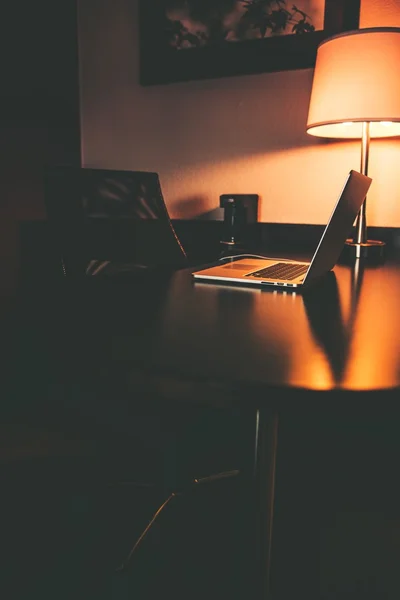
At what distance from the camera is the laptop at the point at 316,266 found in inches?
36.2

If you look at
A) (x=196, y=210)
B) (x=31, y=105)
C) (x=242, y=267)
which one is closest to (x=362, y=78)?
(x=242, y=267)

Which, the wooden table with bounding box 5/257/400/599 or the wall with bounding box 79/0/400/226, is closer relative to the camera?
the wooden table with bounding box 5/257/400/599

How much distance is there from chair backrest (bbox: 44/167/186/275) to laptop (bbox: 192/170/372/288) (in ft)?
1.06

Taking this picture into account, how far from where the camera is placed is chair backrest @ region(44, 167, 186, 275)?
1.33 metres

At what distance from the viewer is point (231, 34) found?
2012 millimetres

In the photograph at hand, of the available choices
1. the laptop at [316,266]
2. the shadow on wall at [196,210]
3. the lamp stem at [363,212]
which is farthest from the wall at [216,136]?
the laptop at [316,266]

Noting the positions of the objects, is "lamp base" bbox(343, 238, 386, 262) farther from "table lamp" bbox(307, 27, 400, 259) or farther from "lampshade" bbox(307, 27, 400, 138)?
"lampshade" bbox(307, 27, 400, 138)

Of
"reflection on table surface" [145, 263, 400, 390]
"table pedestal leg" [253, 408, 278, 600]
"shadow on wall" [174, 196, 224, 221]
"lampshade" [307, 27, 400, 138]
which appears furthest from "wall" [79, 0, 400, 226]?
"table pedestal leg" [253, 408, 278, 600]

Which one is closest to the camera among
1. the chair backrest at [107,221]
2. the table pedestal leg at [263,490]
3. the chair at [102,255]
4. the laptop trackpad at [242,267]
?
the table pedestal leg at [263,490]

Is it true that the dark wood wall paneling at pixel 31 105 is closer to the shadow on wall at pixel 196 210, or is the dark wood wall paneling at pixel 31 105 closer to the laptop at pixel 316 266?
the shadow on wall at pixel 196 210

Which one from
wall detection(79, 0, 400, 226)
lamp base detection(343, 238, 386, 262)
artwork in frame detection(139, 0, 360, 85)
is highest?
artwork in frame detection(139, 0, 360, 85)

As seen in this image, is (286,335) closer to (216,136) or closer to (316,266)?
(316,266)

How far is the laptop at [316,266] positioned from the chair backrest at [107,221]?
1.06 feet

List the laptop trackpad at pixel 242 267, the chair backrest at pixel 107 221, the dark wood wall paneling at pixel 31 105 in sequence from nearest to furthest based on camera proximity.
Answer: the laptop trackpad at pixel 242 267 < the chair backrest at pixel 107 221 < the dark wood wall paneling at pixel 31 105
